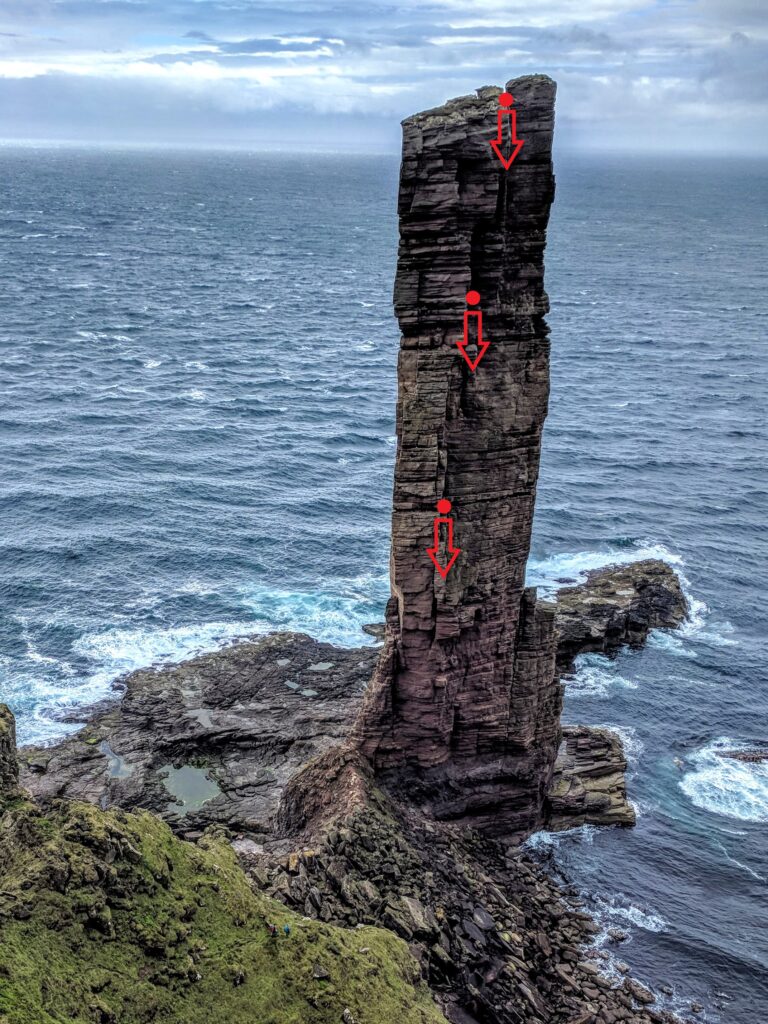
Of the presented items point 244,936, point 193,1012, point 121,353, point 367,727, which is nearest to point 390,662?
point 367,727

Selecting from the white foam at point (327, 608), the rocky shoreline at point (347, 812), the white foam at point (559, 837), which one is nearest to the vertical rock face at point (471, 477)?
the white foam at point (559, 837)

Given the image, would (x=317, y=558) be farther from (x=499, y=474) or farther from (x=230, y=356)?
(x=230, y=356)

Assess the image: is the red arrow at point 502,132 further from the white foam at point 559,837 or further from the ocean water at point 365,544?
the ocean water at point 365,544

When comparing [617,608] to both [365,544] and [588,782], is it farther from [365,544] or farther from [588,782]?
[365,544]

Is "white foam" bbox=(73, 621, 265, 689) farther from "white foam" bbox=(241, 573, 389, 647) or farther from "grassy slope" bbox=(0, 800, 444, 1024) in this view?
"grassy slope" bbox=(0, 800, 444, 1024)

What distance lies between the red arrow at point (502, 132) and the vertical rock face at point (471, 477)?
327mm

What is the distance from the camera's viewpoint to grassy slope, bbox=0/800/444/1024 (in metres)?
39.2

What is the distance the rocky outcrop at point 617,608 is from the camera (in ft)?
325

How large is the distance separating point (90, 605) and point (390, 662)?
4399 centimetres

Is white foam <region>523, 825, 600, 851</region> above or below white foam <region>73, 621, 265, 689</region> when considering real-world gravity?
below

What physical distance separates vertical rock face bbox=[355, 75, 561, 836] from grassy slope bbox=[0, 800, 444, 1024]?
813 inches

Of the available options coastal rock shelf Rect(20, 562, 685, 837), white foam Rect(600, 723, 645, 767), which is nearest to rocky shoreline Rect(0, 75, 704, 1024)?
coastal rock shelf Rect(20, 562, 685, 837)

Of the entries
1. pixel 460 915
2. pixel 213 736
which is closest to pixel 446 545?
pixel 460 915

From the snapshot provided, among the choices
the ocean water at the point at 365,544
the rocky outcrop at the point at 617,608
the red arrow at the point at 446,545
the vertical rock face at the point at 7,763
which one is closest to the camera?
the vertical rock face at the point at 7,763
